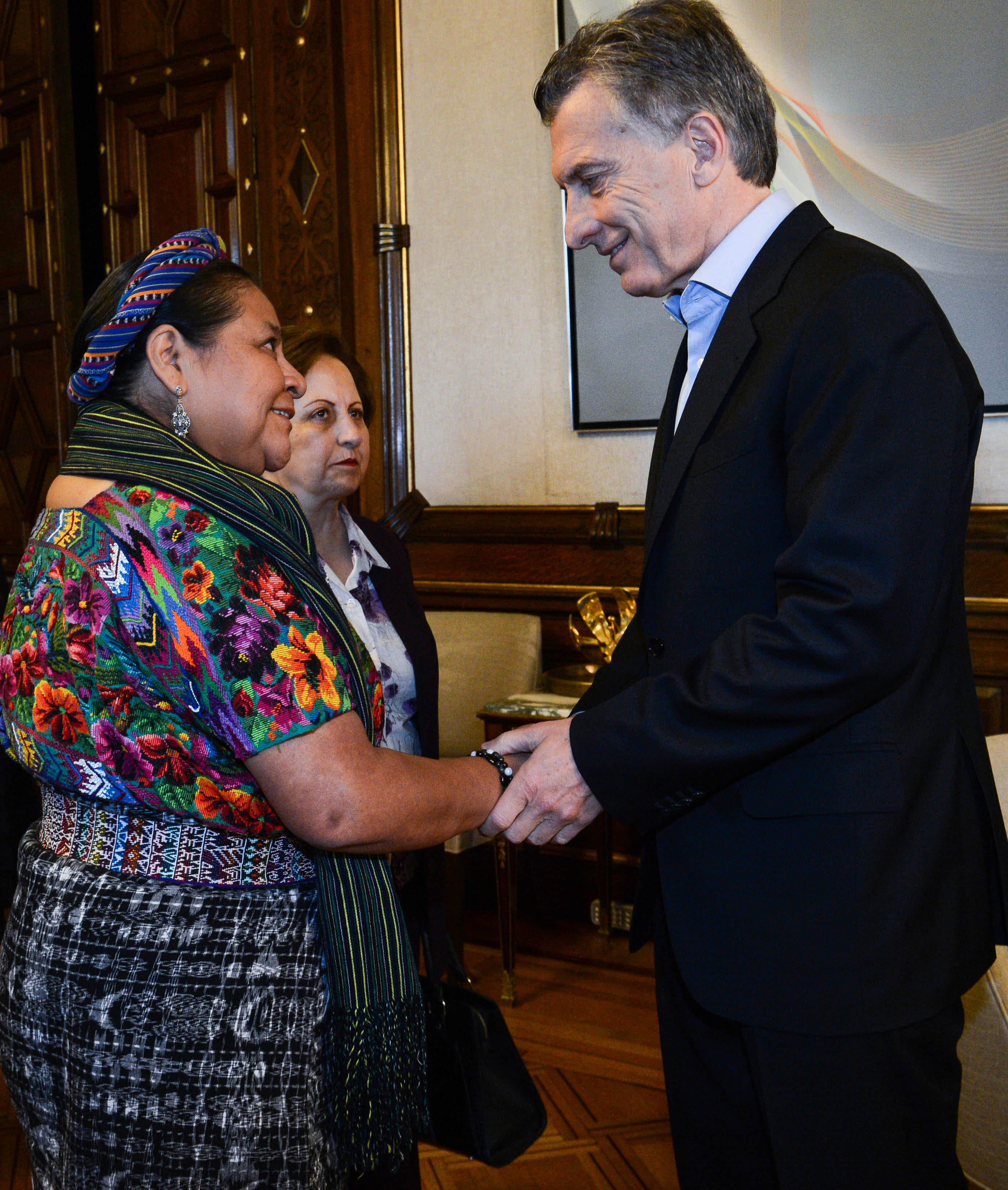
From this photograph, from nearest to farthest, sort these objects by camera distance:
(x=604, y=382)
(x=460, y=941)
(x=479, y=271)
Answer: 1. (x=460, y=941)
2. (x=604, y=382)
3. (x=479, y=271)

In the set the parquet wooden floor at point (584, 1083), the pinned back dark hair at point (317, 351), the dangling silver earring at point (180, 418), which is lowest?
the parquet wooden floor at point (584, 1083)

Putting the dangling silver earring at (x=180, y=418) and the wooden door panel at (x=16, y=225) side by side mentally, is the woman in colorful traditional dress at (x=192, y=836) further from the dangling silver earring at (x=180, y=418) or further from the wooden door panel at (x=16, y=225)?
the wooden door panel at (x=16, y=225)

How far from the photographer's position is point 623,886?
11.7ft

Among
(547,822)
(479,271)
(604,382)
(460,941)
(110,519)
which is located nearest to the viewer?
(110,519)

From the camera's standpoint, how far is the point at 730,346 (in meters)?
1.29

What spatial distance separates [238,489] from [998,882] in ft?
3.31

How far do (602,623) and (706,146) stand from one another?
1.96 m

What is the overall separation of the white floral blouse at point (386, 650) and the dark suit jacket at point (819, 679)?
84 cm

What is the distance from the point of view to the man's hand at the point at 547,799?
1.37m

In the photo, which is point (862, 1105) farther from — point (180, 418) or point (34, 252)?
point (34, 252)

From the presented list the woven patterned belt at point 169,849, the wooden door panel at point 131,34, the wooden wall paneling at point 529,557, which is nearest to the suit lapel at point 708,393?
the woven patterned belt at point 169,849

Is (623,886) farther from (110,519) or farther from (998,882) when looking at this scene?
(110,519)

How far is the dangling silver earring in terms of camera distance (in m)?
1.39

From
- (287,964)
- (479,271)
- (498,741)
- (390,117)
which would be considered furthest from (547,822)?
(390,117)
